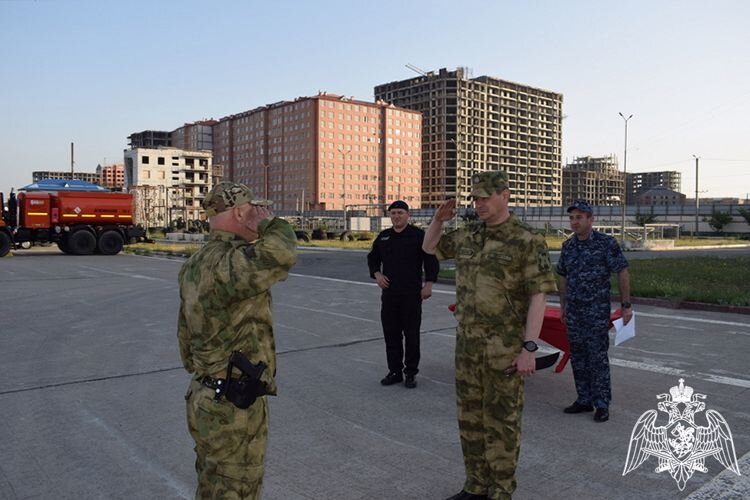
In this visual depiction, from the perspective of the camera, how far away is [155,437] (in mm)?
4590

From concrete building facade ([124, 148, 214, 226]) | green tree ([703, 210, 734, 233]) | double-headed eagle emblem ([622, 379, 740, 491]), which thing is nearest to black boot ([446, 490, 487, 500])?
double-headed eagle emblem ([622, 379, 740, 491])

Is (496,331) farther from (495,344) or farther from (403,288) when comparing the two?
(403,288)

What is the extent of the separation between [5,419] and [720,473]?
5.42 m

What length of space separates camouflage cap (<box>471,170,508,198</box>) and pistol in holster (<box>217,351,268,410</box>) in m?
1.65

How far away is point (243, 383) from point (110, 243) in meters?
28.4

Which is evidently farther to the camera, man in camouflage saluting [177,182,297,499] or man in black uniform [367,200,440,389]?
man in black uniform [367,200,440,389]

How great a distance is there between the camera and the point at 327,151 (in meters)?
129

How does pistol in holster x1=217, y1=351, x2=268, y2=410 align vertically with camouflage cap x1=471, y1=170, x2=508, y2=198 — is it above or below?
below

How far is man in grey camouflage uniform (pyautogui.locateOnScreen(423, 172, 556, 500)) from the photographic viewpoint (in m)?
3.32

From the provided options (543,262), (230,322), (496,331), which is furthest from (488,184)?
(230,322)

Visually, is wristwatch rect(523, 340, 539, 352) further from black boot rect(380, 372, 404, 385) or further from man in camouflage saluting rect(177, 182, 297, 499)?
black boot rect(380, 372, 404, 385)

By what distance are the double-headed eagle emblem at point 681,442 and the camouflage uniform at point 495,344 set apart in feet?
3.92

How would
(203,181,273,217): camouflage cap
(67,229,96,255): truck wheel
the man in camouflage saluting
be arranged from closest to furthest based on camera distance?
1. the man in camouflage saluting
2. (203,181,273,217): camouflage cap
3. (67,229,96,255): truck wheel

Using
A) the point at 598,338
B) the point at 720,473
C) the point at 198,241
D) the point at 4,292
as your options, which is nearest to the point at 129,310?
the point at 4,292
